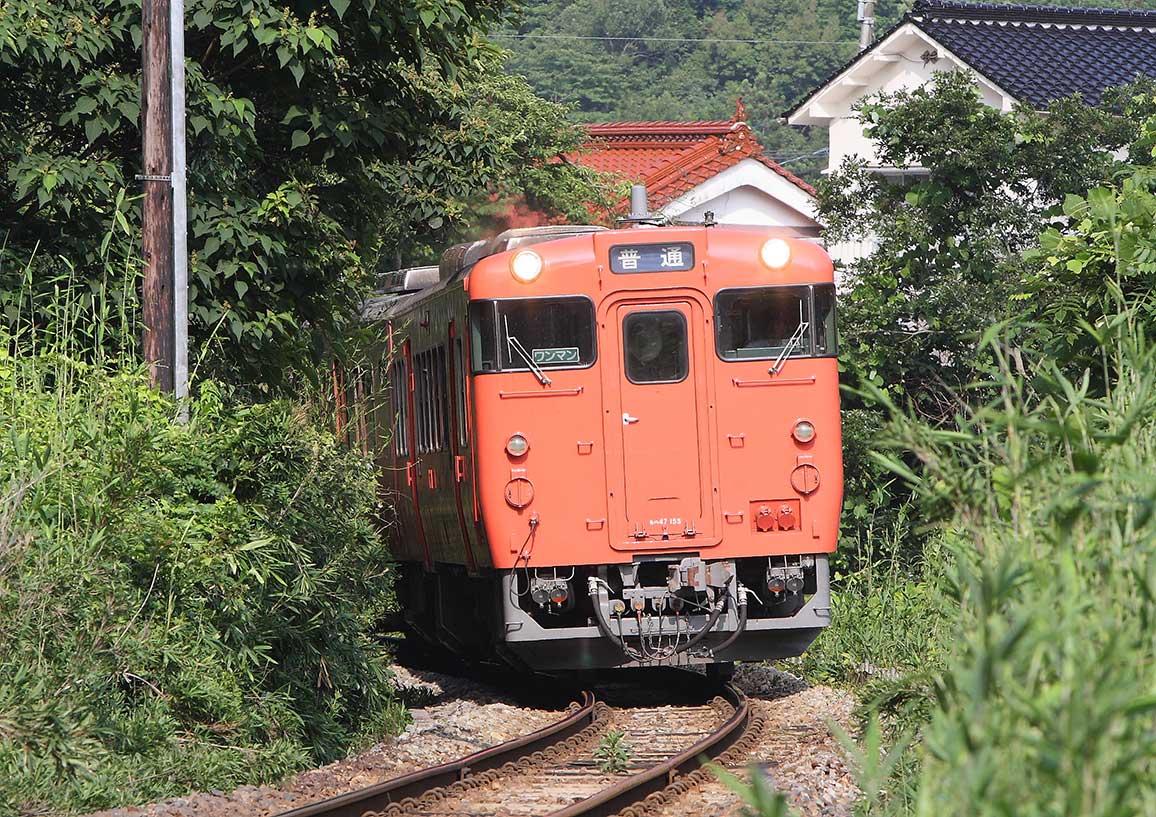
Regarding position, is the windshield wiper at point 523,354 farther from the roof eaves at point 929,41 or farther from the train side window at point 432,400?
the roof eaves at point 929,41

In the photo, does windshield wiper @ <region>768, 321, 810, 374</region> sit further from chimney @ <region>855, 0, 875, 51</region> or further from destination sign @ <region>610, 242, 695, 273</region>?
chimney @ <region>855, 0, 875, 51</region>

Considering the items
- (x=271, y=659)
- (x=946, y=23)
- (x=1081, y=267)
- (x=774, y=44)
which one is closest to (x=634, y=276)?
(x=1081, y=267)

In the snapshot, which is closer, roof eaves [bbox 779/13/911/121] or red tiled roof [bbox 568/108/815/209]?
roof eaves [bbox 779/13/911/121]

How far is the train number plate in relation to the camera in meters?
11.4

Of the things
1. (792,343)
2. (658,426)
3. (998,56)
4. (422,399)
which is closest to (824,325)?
(792,343)

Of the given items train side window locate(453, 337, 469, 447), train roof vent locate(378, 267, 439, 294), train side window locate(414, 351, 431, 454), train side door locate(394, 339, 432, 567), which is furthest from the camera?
train roof vent locate(378, 267, 439, 294)

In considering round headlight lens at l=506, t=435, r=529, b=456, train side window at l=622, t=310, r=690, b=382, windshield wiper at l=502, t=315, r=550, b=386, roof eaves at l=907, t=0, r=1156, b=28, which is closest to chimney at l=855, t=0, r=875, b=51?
roof eaves at l=907, t=0, r=1156, b=28

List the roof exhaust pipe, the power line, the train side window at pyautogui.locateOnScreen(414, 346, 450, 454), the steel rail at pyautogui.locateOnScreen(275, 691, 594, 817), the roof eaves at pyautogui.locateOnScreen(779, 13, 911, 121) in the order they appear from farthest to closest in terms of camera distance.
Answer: the power line < the roof eaves at pyautogui.locateOnScreen(779, 13, 911, 121) < the roof exhaust pipe < the train side window at pyautogui.locateOnScreen(414, 346, 450, 454) < the steel rail at pyautogui.locateOnScreen(275, 691, 594, 817)

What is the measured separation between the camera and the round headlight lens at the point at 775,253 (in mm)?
11516

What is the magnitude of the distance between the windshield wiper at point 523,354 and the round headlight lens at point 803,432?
1.61m

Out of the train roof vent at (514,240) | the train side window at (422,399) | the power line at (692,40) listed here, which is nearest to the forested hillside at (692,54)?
the power line at (692,40)

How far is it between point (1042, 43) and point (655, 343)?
20.0 m

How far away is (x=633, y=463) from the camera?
11.3 metres

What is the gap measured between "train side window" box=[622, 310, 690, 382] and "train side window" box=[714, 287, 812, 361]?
0.25m
